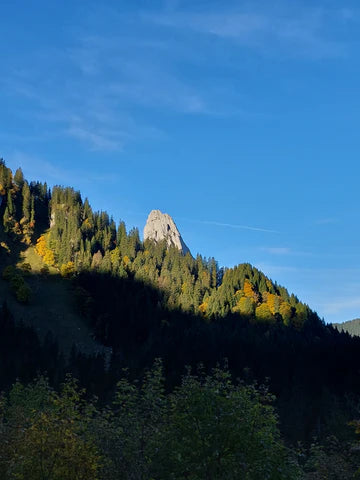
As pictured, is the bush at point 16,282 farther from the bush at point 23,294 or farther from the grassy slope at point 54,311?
the grassy slope at point 54,311

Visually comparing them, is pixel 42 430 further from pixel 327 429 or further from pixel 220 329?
pixel 220 329

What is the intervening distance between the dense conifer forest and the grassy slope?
1.95ft

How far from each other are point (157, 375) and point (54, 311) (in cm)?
Answer: 13006

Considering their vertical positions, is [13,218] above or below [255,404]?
above

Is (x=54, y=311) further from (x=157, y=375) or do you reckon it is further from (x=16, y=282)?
(x=157, y=375)

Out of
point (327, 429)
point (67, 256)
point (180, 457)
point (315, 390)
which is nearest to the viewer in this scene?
point (180, 457)

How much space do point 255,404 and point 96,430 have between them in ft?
31.4

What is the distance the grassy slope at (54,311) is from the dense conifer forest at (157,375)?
1.95 ft

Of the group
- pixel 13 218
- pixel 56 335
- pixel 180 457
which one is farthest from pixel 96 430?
pixel 13 218

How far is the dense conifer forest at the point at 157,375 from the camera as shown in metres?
22.8

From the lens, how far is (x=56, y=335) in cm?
14050

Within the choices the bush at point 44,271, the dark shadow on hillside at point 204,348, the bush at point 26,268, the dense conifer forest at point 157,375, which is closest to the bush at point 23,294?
the dense conifer forest at point 157,375

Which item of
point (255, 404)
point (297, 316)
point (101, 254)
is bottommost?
point (255, 404)

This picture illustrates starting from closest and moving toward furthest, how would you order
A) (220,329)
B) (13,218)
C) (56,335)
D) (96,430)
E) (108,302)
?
(96,430), (56,335), (220,329), (108,302), (13,218)
